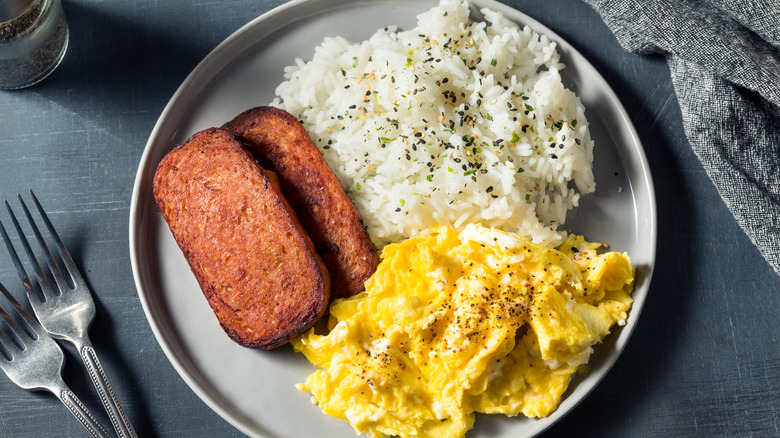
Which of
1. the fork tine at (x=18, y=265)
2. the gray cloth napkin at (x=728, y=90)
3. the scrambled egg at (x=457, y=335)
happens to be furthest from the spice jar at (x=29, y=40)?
the gray cloth napkin at (x=728, y=90)

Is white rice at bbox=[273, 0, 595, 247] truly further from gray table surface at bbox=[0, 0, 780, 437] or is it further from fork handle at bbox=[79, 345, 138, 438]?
fork handle at bbox=[79, 345, 138, 438]

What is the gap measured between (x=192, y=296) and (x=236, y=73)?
1154 millimetres

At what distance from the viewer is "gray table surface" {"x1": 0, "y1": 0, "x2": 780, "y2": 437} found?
3.42 metres

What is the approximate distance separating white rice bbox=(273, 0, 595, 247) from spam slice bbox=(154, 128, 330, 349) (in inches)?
15.3

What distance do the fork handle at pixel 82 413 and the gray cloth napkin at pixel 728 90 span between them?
3250 mm

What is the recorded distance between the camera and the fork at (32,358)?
3.30 metres

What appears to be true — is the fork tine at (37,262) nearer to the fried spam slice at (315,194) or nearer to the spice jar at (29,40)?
the spice jar at (29,40)

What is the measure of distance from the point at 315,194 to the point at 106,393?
1366 millimetres

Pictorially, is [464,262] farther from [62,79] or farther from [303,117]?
[62,79]

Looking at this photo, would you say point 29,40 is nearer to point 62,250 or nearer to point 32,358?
point 62,250

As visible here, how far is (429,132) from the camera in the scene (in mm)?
3260

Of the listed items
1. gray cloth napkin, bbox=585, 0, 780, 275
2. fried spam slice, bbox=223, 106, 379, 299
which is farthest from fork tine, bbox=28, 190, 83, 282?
gray cloth napkin, bbox=585, 0, 780, 275

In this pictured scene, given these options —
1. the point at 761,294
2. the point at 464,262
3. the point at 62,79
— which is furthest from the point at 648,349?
the point at 62,79

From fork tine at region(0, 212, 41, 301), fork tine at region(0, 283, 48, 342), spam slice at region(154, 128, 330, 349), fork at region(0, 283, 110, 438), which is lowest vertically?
fork at region(0, 283, 110, 438)
